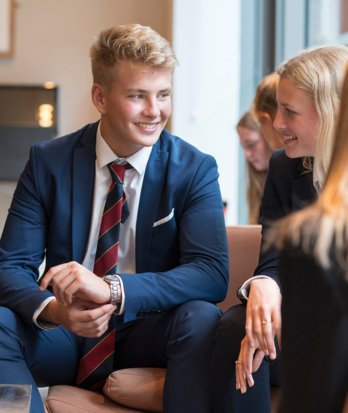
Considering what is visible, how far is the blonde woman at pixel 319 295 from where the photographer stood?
3.26 ft

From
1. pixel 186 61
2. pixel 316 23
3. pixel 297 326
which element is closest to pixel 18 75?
pixel 186 61

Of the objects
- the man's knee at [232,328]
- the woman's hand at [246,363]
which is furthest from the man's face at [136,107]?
the woman's hand at [246,363]

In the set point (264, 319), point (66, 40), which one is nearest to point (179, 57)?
point (66, 40)

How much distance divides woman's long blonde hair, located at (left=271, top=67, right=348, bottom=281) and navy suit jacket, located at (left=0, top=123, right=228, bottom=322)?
44.8 inches

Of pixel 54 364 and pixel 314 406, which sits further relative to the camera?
pixel 54 364

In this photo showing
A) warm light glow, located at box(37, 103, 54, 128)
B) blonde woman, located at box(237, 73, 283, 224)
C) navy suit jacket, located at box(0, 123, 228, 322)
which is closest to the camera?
navy suit jacket, located at box(0, 123, 228, 322)

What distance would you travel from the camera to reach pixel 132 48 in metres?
2.31

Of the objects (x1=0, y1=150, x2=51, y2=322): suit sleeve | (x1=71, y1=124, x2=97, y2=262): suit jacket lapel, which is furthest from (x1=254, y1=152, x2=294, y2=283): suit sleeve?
(x1=0, y1=150, x2=51, y2=322): suit sleeve

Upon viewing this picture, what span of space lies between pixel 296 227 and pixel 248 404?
100cm

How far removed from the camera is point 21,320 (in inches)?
85.2

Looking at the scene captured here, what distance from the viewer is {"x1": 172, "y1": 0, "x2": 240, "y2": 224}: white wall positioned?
4.64m

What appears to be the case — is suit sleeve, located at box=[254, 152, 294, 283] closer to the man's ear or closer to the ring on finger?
the ring on finger

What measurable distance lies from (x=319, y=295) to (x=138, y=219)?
1.29 m

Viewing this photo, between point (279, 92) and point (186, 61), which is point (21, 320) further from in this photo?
point (186, 61)
